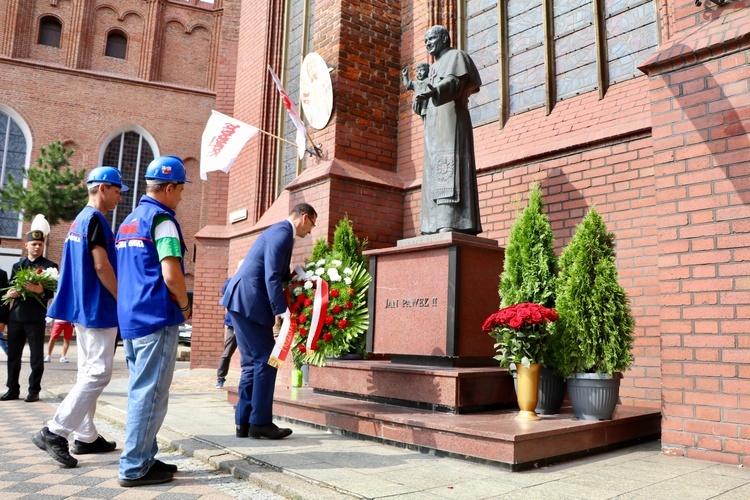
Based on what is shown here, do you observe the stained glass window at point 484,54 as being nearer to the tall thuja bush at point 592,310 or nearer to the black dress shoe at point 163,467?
the tall thuja bush at point 592,310

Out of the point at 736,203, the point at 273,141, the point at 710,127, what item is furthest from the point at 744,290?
the point at 273,141

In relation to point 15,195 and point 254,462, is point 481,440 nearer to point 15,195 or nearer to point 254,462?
point 254,462

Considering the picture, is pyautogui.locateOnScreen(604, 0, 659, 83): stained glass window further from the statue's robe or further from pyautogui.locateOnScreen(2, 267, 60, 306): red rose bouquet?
pyautogui.locateOnScreen(2, 267, 60, 306): red rose bouquet

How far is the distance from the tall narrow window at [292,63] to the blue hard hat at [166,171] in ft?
22.6

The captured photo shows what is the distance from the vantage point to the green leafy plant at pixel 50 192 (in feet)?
74.8

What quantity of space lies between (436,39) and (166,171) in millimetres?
3352

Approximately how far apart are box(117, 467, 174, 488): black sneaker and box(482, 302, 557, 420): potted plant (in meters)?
2.44

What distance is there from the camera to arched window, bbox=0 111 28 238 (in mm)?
27000

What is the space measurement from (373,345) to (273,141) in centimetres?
670

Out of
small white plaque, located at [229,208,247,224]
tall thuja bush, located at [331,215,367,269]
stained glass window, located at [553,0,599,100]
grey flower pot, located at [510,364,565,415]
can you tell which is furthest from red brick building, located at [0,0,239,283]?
grey flower pot, located at [510,364,565,415]

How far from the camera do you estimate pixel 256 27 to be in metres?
12.6

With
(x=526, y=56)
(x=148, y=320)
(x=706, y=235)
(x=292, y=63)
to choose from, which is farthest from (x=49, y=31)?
(x=706, y=235)

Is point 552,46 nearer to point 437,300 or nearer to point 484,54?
point 484,54

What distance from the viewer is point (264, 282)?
15.1ft
